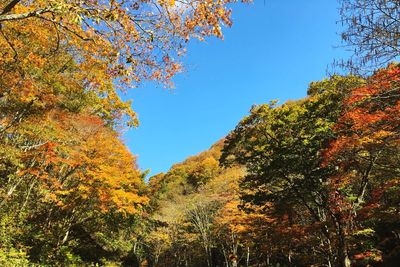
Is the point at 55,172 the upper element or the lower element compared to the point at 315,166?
upper

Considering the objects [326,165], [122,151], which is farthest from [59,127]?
[326,165]

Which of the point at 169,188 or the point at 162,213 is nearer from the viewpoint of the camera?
the point at 162,213

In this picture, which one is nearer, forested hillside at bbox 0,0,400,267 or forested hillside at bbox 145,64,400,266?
forested hillside at bbox 0,0,400,267

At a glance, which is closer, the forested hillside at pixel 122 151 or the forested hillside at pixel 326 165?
the forested hillside at pixel 122 151

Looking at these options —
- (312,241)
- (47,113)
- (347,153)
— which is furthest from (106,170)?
(312,241)

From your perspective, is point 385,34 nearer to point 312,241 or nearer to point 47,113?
point 47,113

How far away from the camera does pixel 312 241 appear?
1834 cm

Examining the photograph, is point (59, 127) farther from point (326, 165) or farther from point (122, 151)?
point (326, 165)

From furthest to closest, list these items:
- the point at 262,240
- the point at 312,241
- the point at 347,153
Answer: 1. the point at 262,240
2. the point at 312,241
3. the point at 347,153

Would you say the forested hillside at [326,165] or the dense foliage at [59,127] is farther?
the forested hillside at [326,165]

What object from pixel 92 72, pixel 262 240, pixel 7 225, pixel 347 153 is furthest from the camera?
pixel 262 240

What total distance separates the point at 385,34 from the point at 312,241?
15240 millimetres

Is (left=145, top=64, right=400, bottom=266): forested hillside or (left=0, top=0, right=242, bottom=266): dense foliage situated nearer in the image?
(left=0, top=0, right=242, bottom=266): dense foliage

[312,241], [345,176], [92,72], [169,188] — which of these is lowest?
[312,241]
